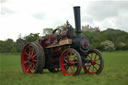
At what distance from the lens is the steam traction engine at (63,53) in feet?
28.9

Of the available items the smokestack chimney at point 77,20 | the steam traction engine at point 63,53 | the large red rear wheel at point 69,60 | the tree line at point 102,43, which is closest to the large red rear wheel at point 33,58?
the steam traction engine at point 63,53

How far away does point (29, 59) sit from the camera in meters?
10.4

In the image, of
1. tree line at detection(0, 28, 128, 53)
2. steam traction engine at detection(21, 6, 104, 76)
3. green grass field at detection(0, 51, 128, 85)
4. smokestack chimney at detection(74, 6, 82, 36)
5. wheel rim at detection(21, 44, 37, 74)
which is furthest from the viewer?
tree line at detection(0, 28, 128, 53)

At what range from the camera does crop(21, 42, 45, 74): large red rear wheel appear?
9.73 meters

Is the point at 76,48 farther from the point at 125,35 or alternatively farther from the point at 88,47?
the point at 125,35

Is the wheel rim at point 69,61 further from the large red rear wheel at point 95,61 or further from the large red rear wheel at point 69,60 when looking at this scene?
the large red rear wheel at point 95,61

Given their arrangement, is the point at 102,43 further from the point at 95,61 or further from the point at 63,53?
the point at 63,53

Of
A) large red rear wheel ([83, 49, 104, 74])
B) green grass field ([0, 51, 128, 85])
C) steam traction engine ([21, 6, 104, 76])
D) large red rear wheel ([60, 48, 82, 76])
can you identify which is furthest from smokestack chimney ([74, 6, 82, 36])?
green grass field ([0, 51, 128, 85])

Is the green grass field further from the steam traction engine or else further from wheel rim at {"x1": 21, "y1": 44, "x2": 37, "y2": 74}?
wheel rim at {"x1": 21, "y1": 44, "x2": 37, "y2": 74}

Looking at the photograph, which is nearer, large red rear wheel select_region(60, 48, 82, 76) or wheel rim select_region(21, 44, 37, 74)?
large red rear wheel select_region(60, 48, 82, 76)

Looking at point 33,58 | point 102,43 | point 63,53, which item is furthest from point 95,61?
point 102,43

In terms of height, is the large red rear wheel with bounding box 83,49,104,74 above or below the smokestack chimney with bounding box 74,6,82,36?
below

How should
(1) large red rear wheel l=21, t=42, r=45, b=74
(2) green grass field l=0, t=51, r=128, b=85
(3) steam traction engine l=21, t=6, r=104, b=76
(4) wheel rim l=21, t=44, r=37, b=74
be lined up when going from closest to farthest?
1. (2) green grass field l=0, t=51, r=128, b=85
2. (3) steam traction engine l=21, t=6, r=104, b=76
3. (1) large red rear wheel l=21, t=42, r=45, b=74
4. (4) wheel rim l=21, t=44, r=37, b=74

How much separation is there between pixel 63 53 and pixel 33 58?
2.12 m
